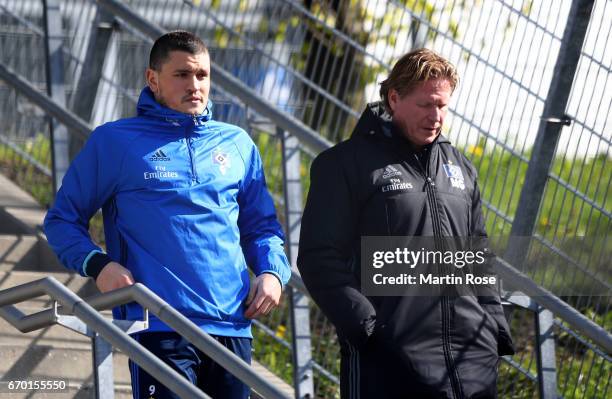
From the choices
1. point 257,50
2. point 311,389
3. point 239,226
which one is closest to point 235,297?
point 239,226

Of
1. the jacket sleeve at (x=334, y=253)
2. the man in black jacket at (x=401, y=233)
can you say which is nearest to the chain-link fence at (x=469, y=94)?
the man in black jacket at (x=401, y=233)

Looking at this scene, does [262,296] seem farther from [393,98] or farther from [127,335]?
[393,98]

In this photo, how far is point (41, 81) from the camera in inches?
364

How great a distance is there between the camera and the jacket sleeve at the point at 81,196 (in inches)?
172

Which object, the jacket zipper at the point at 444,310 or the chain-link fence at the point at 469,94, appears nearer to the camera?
the jacket zipper at the point at 444,310

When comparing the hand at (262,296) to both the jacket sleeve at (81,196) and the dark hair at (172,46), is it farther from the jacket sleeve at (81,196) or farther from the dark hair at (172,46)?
the dark hair at (172,46)

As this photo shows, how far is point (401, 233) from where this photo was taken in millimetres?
4281

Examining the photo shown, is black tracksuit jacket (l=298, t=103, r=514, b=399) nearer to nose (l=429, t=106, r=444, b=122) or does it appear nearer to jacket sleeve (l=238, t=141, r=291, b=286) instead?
nose (l=429, t=106, r=444, b=122)

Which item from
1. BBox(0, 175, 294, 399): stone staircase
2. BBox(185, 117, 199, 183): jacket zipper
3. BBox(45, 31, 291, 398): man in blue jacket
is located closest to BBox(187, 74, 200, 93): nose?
BBox(45, 31, 291, 398): man in blue jacket

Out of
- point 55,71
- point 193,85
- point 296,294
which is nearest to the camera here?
point 193,85

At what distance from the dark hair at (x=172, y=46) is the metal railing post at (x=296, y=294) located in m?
1.95

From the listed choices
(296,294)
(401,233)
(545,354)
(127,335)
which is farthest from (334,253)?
(296,294)

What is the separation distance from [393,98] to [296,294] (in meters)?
2.02

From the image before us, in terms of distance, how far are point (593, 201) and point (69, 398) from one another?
101 inches
